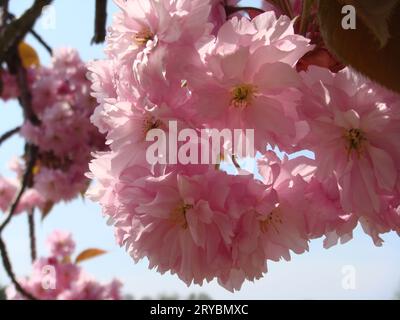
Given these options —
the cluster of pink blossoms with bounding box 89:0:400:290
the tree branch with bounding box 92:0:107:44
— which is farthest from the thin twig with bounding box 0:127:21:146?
the cluster of pink blossoms with bounding box 89:0:400:290

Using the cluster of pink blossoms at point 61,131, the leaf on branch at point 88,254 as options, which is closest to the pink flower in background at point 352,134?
the cluster of pink blossoms at point 61,131

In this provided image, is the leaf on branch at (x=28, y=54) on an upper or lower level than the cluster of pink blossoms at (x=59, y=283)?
upper

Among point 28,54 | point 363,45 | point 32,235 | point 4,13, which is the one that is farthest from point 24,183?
point 363,45

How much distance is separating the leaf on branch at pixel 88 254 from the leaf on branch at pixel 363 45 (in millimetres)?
2374

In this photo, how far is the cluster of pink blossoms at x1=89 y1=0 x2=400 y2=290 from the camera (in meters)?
0.54

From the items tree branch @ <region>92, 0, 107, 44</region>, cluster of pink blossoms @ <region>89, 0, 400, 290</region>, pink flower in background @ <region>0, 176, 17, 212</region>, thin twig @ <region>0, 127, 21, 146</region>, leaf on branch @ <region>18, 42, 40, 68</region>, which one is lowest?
pink flower in background @ <region>0, 176, 17, 212</region>

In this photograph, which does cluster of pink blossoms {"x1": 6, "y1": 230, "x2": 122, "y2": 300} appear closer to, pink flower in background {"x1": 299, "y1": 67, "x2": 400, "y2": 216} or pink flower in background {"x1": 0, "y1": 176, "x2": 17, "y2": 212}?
pink flower in background {"x1": 0, "y1": 176, "x2": 17, "y2": 212}

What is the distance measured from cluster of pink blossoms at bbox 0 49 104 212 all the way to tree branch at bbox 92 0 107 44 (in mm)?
850

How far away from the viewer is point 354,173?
1.87ft

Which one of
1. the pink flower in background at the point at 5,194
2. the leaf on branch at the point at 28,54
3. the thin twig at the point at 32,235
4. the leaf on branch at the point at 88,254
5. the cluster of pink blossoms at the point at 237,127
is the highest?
the leaf on branch at the point at 28,54

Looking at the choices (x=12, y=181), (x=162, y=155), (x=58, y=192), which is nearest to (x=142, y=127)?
(x=162, y=155)

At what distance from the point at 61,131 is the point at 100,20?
912 millimetres

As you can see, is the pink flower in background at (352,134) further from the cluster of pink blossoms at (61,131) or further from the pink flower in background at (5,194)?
the pink flower in background at (5,194)

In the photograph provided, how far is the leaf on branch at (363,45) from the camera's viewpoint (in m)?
0.48
